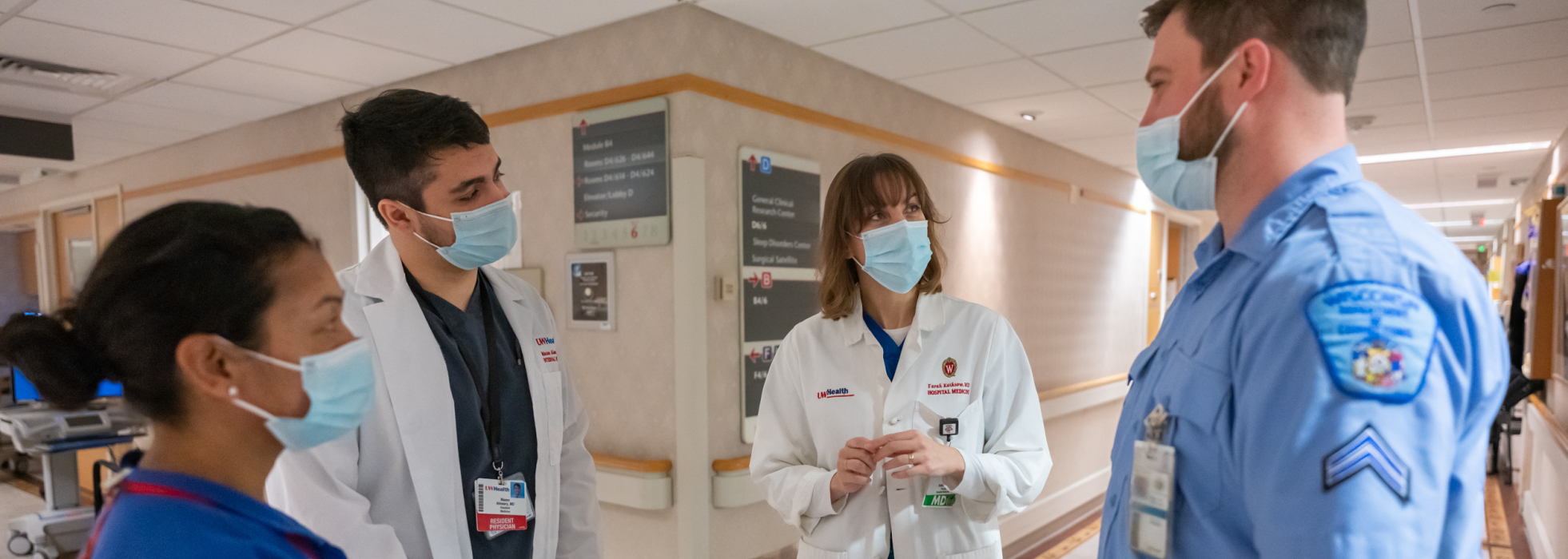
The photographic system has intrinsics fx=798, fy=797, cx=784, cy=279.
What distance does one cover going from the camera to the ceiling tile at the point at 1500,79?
13.2 feet

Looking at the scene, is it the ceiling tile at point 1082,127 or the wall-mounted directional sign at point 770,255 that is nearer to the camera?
the wall-mounted directional sign at point 770,255

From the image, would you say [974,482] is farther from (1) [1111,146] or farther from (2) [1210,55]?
(1) [1111,146]

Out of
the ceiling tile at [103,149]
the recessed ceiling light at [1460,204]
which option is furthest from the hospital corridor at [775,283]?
the recessed ceiling light at [1460,204]

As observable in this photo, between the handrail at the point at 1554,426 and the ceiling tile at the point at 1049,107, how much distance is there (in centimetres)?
283

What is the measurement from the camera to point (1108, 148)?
6418mm

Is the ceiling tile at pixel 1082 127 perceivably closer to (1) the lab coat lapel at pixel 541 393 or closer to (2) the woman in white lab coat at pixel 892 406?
(2) the woman in white lab coat at pixel 892 406

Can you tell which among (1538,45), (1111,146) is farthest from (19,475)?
(1538,45)

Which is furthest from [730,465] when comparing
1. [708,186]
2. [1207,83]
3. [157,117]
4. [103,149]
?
[103,149]

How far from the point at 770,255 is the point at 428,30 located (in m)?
1.82

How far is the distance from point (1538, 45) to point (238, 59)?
6.24 meters

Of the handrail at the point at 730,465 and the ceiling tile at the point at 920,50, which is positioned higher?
the ceiling tile at the point at 920,50

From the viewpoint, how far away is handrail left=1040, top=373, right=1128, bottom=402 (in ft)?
18.7

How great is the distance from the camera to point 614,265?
141 inches

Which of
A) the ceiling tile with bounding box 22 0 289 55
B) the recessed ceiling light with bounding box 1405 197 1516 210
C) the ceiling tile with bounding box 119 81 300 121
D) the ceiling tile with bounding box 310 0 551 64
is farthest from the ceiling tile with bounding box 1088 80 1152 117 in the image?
the recessed ceiling light with bounding box 1405 197 1516 210
